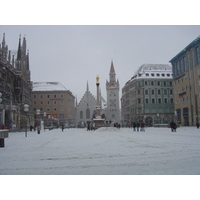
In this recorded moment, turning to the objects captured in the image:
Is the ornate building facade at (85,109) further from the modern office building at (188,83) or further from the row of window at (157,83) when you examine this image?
the modern office building at (188,83)

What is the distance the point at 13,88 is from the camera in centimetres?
5541

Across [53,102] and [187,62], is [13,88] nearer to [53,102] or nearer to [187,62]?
[53,102]

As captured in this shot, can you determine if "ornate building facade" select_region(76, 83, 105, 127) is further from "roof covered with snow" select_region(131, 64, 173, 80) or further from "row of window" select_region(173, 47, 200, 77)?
"row of window" select_region(173, 47, 200, 77)

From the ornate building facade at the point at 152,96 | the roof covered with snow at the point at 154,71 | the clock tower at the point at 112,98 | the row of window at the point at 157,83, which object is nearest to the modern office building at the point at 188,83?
the ornate building facade at the point at 152,96

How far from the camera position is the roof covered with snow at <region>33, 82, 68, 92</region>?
91312 millimetres

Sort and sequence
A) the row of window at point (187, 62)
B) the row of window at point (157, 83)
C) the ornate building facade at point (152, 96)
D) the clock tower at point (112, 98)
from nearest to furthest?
the row of window at point (187, 62)
the ornate building facade at point (152, 96)
the row of window at point (157, 83)
the clock tower at point (112, 98)

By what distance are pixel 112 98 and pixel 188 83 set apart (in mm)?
67695

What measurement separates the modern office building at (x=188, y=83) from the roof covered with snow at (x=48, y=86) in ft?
157

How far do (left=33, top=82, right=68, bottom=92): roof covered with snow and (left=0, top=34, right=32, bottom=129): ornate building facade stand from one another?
19.7 metres

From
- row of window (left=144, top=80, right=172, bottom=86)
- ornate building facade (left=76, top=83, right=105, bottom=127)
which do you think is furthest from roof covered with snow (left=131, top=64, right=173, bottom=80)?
ornate building facade (left=76, top=83, right=105, bottom=127)

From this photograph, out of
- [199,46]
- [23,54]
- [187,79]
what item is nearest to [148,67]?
[187,79]

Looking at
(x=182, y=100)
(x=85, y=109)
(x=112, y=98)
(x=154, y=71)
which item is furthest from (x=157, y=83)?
(x=112, y=98)

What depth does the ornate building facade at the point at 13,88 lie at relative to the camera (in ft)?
150

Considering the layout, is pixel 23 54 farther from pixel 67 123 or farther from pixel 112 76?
pixel 112 76
